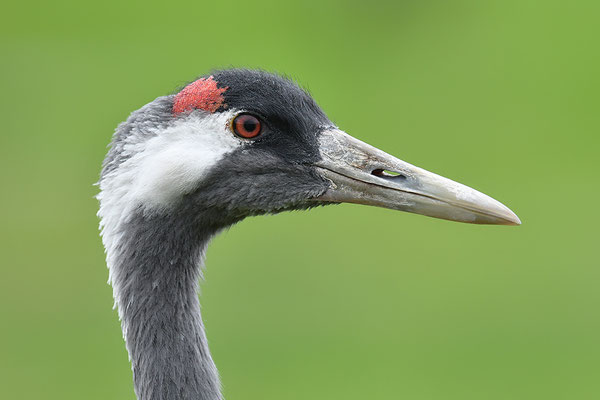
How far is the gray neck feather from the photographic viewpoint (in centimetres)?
380

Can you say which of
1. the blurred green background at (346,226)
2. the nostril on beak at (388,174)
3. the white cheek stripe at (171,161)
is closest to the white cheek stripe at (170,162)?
the white cheek stripe at (171,161)

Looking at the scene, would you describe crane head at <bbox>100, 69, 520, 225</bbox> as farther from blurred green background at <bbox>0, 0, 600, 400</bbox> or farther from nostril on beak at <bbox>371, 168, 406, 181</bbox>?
blurred green background at <bbox>0, 0, 600, 400</bbox>

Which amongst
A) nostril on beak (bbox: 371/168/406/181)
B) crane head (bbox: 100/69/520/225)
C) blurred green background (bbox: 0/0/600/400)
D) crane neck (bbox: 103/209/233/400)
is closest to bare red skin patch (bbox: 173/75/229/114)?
crane head (bbox: 100/69/520/225)

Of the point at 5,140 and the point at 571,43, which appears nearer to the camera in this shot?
the point at 5,140

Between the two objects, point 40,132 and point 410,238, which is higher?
point 40,132

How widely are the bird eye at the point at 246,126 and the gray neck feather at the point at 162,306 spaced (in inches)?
14.8

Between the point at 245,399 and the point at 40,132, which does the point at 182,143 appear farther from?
the point at 40,132

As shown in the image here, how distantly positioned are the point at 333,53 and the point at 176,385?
877 centimetres

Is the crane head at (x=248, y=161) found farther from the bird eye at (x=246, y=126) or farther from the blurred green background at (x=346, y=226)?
the blurred green background at (x=346, y=226)

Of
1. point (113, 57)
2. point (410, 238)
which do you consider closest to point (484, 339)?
point (410, 238)

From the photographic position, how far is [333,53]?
12.2 meters

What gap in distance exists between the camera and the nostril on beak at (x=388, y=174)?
3.76m

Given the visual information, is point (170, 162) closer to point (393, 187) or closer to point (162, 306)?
point (162, 306)

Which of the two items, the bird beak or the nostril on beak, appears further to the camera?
the nostril on beak
